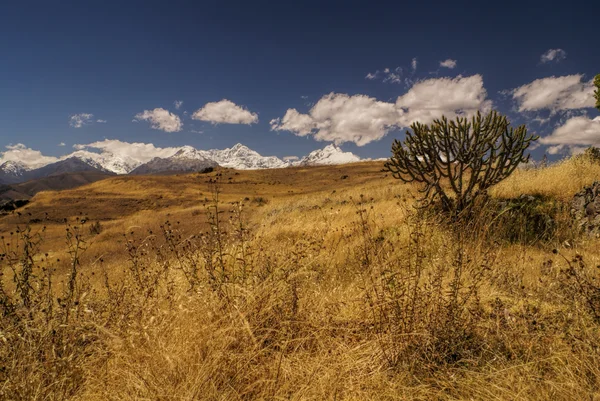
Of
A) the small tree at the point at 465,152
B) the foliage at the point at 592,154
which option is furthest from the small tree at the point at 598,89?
the small tree at the point at 465,152

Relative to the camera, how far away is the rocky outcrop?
23.2 ft

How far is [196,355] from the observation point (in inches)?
102

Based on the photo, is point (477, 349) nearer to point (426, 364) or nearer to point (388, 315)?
point (426, 364)

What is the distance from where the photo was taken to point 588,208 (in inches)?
290

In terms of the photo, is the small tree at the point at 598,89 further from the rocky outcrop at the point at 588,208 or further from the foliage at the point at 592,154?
the rocky outcrop at the point at 588,208

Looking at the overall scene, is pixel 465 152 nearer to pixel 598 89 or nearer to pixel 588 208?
pixel 588 208

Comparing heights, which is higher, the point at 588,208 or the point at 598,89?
the point at 598,89

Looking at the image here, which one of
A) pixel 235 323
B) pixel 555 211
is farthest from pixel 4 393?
pixel 555 211

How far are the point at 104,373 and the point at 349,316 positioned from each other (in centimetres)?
224

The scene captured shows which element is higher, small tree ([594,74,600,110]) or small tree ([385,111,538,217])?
small tree ([594,74,600,110])

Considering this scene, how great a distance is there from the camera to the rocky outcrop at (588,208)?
23.2ft

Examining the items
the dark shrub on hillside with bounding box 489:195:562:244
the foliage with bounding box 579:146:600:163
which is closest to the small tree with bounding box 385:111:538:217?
the dark shrub on hillside with bounding box 489:195:562:244

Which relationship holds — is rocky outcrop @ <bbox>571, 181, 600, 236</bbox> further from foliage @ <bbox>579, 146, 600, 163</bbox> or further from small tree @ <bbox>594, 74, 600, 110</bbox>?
small tree @ <bbox>594, 74, 600, 110</bbox>

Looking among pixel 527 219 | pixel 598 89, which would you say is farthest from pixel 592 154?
pixel 527 219
